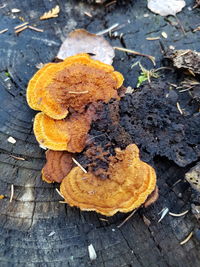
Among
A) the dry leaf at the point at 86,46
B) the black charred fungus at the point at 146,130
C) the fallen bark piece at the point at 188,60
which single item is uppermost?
the dry leaf at the point at 86,46

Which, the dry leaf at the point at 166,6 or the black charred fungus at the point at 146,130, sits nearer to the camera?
the black charred fungus at the point at 146,130

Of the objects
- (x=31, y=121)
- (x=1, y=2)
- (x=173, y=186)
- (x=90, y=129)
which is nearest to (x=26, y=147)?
(x=31, y=121)

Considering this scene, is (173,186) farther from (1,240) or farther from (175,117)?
(1,240)

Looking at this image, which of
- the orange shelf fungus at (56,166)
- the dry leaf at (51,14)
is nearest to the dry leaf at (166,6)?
the dry leaf at (51,14)

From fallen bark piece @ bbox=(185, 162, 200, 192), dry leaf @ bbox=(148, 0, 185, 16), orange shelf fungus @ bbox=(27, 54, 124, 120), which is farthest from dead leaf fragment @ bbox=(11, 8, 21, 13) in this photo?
fallen bark piece @ bbox=(185, 162, 200, 192)

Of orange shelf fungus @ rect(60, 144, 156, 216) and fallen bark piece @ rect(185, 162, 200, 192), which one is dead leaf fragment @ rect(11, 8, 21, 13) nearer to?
orange shelf fungus @ rect(60, 144, 156, 216)

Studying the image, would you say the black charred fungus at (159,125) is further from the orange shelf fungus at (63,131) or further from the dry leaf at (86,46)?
the dry leaf at (86,46)
